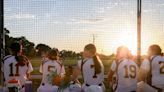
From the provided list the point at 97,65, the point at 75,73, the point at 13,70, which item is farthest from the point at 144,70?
the point at 13,70

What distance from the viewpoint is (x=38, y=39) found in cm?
1466

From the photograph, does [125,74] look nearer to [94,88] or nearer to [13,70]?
[94,88]

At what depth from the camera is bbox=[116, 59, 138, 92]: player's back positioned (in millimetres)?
10898

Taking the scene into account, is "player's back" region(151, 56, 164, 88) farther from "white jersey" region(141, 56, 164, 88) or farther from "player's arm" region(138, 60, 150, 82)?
"player's arm" region(138, 60, 150, 82)

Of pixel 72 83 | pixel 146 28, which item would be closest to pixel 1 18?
pixel 72 83

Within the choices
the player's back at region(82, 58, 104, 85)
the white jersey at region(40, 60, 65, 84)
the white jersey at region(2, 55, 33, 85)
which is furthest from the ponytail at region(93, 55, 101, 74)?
the white jersey at region(2, 55, 33, 85)

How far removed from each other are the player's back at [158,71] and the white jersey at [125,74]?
0.38 meters

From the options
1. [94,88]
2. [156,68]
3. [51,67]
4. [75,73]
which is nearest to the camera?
[94,88]

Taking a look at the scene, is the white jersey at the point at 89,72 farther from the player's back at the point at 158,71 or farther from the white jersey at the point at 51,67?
the player's back at the point at 158,71

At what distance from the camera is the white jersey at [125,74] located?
10.9m

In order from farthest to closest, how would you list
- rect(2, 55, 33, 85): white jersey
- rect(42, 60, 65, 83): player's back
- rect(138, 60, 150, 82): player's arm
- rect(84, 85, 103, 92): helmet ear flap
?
rect(42, 60, 65, 83): player's back → rect(2, 55, 33, 85): white jersey → rect(138, 60, 150, 82): player's arm → rect(84, 85, 103, 92): helmet ear flap

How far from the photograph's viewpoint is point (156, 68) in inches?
427

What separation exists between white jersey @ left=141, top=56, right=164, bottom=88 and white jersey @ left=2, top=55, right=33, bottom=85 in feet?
8.44

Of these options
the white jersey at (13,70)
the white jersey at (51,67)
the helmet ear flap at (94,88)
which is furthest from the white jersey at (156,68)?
the white jersey at (13,70)
